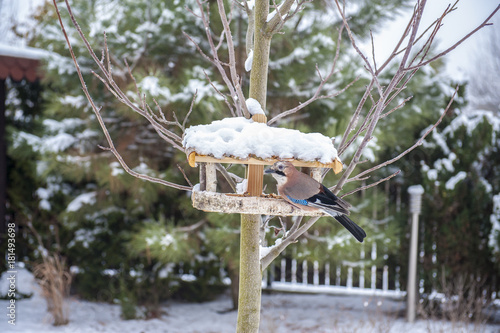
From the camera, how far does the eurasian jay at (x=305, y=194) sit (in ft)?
5.18

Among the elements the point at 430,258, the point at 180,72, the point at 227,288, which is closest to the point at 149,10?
the point at 180,72

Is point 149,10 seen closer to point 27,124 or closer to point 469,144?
point 27,124

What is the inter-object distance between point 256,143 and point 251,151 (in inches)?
1.4

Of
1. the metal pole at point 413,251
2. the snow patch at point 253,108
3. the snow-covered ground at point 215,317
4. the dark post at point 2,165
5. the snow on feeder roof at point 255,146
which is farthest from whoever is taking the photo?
the dark post at point 2,165

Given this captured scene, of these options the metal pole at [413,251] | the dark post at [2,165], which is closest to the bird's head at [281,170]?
the metal pole at [413,251]

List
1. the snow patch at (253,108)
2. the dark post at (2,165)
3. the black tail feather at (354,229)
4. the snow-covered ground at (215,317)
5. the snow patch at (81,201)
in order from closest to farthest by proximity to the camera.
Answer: the black tail feather at (354,229) → the snow patch at (253,108) → the snow-covered ground at (215,317) → the snow patch at (81,201) → the dark post at (2,165)

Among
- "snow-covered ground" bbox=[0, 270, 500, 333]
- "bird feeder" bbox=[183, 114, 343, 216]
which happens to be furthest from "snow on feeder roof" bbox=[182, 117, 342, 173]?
"snow-covered ground" bbox=[0, 270, 500, 333]

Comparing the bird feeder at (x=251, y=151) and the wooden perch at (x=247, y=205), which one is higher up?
the bird feeder at (x=251, y=151)

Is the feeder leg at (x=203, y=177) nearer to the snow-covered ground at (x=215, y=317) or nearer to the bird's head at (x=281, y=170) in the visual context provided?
the bird's head at (x=281, y=170)

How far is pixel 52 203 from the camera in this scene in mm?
5184

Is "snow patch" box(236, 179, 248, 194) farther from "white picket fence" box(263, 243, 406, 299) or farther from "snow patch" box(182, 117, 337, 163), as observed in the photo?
"white picket fence" box(263, 243, 406, 299)

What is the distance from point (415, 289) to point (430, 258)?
0.34 meters

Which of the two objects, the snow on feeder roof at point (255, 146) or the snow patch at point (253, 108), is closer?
the snow on feeder roof at point (255, 146)

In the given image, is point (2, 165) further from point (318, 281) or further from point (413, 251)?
point (413, 251)
